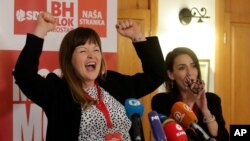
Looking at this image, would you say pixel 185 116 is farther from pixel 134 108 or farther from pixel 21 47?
pixel 21 47

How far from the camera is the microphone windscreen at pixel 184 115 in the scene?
1.36 meters

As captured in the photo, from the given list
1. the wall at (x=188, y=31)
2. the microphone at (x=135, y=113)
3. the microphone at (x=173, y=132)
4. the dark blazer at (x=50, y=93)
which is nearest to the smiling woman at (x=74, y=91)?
the dark blazer at (x=50, y=93)

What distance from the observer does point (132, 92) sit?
1683 mm

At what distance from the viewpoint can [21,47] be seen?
182cm

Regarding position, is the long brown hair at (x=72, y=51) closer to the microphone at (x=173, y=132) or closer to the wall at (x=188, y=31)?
the microphone at (x=173, y=132)

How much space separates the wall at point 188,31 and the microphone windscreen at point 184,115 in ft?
5.17

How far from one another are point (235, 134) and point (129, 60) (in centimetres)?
139

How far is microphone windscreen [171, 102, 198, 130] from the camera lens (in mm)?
1362

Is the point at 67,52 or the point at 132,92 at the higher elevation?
the point at 67,52

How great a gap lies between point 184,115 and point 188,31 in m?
1.85

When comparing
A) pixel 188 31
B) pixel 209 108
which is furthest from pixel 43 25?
pixel 188 31

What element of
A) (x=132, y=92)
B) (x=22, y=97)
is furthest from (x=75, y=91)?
(x=22, y=97)

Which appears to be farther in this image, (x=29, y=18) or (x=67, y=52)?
(x=29, y=18)

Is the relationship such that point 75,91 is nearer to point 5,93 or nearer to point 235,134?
point 5,93
